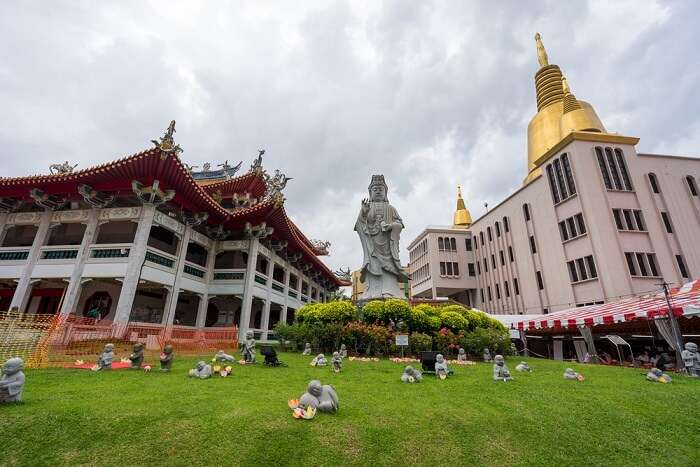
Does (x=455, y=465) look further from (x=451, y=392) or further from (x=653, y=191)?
(x=653, y=191)

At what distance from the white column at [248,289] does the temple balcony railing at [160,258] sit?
4.06m

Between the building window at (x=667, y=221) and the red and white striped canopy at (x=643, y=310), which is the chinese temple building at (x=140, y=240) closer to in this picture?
the red and white striped canopy at (x=643, y=310)

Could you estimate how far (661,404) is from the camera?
6.25 metres

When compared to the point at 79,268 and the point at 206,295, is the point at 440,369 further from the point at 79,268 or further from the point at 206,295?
the point at 79,268

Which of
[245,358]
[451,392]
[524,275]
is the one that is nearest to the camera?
[451,392]

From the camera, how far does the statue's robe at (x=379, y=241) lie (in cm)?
1739

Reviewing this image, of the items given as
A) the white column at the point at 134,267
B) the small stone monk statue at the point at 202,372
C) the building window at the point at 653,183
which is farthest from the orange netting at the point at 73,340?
the building window at the point at 653,183

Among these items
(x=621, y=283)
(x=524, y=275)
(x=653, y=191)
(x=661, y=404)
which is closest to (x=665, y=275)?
(x=621, y=283)

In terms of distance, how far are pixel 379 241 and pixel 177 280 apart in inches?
419

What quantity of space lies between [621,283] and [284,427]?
2534cm

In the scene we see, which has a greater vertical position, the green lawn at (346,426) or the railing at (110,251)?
the railing at (110,251)

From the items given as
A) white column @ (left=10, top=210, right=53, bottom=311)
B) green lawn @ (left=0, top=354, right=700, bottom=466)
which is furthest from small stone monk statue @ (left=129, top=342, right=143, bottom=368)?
white column @ (left=10, top=210, right=53, bottom=311)

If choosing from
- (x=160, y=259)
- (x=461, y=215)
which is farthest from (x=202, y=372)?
(x=461, y=215)

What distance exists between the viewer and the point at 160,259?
15.7 metres
